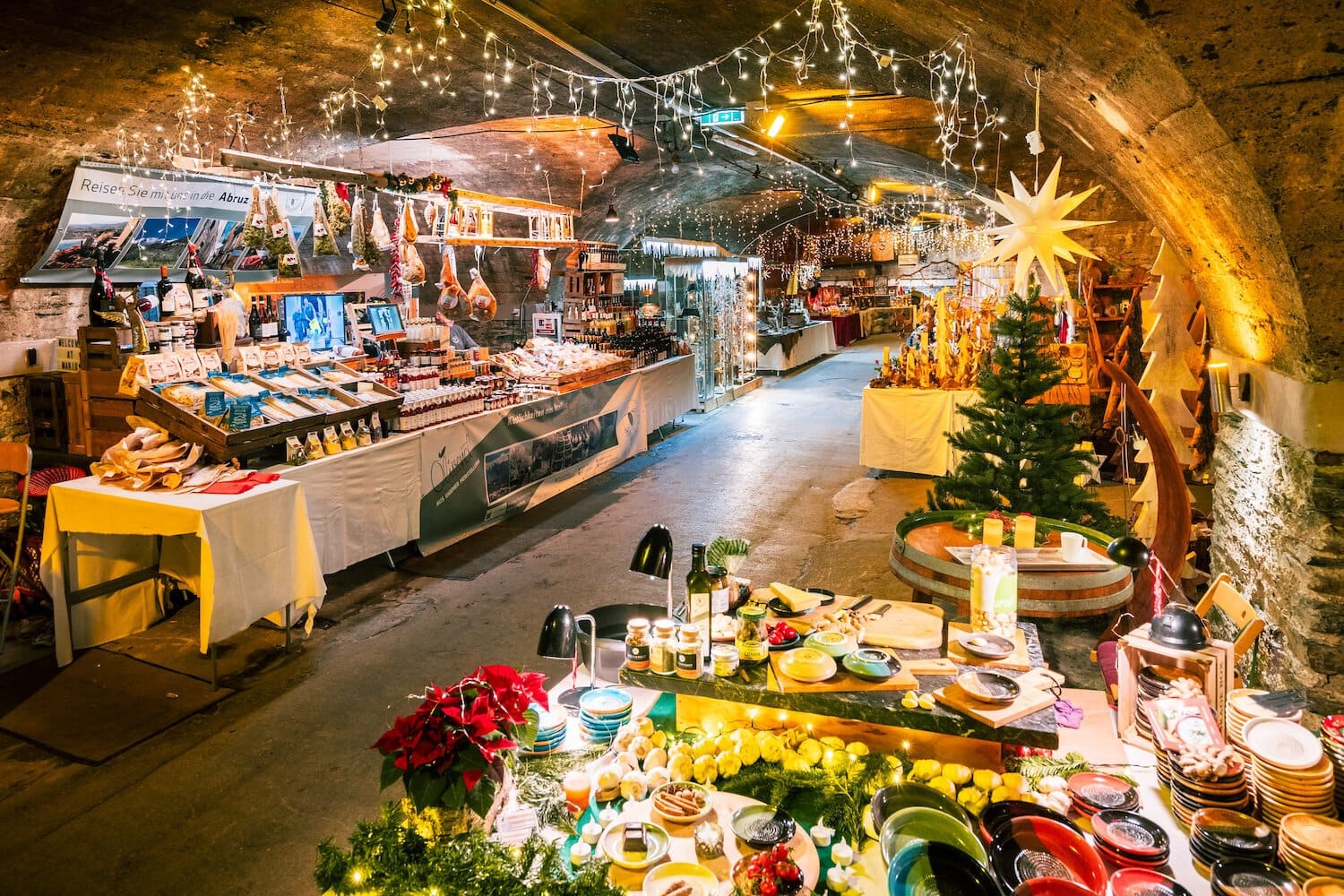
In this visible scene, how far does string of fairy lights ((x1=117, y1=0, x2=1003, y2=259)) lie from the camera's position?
5.29 m

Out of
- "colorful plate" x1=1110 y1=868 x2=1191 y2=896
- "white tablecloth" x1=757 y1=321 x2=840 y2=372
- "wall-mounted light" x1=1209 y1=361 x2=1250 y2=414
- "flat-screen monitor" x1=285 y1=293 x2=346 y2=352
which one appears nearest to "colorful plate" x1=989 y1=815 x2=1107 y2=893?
"colorful plate" x1=1110 y1=868 x2=1191 y2=896

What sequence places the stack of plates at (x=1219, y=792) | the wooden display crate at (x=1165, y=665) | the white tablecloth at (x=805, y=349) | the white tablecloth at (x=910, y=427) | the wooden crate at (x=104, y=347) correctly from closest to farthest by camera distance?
the stack of plates at (x=1219, y=792) < the wooden display crate at (x=1165, y=665) < the wooden crate at (x=104, y=347) < the white tablecloth at (x=910, y=427) < the white tablecloth at (x=805, y=349)

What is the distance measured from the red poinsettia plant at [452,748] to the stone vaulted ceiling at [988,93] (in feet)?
7.63

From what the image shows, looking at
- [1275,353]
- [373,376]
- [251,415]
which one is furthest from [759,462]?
[1275,353]

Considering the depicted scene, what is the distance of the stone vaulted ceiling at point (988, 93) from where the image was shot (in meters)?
2.20

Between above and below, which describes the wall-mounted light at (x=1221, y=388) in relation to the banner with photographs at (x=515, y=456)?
above

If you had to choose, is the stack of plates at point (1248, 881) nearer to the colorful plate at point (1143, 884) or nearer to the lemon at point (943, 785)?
the colorful plate at point (1143, 884)

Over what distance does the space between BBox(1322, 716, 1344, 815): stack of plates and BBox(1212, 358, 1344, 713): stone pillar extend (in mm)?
578

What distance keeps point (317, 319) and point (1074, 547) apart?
21.2 feet

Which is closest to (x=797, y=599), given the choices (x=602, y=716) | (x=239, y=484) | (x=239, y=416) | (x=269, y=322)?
(x=602, y=716)

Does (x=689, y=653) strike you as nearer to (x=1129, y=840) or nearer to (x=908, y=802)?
(x=908, y=802)

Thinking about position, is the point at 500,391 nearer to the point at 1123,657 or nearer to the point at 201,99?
the point at 201,99

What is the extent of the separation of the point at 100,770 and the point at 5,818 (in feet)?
1.16

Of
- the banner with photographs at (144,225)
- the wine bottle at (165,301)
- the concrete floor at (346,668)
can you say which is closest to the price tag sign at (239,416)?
the wine bottle at (165,301)
